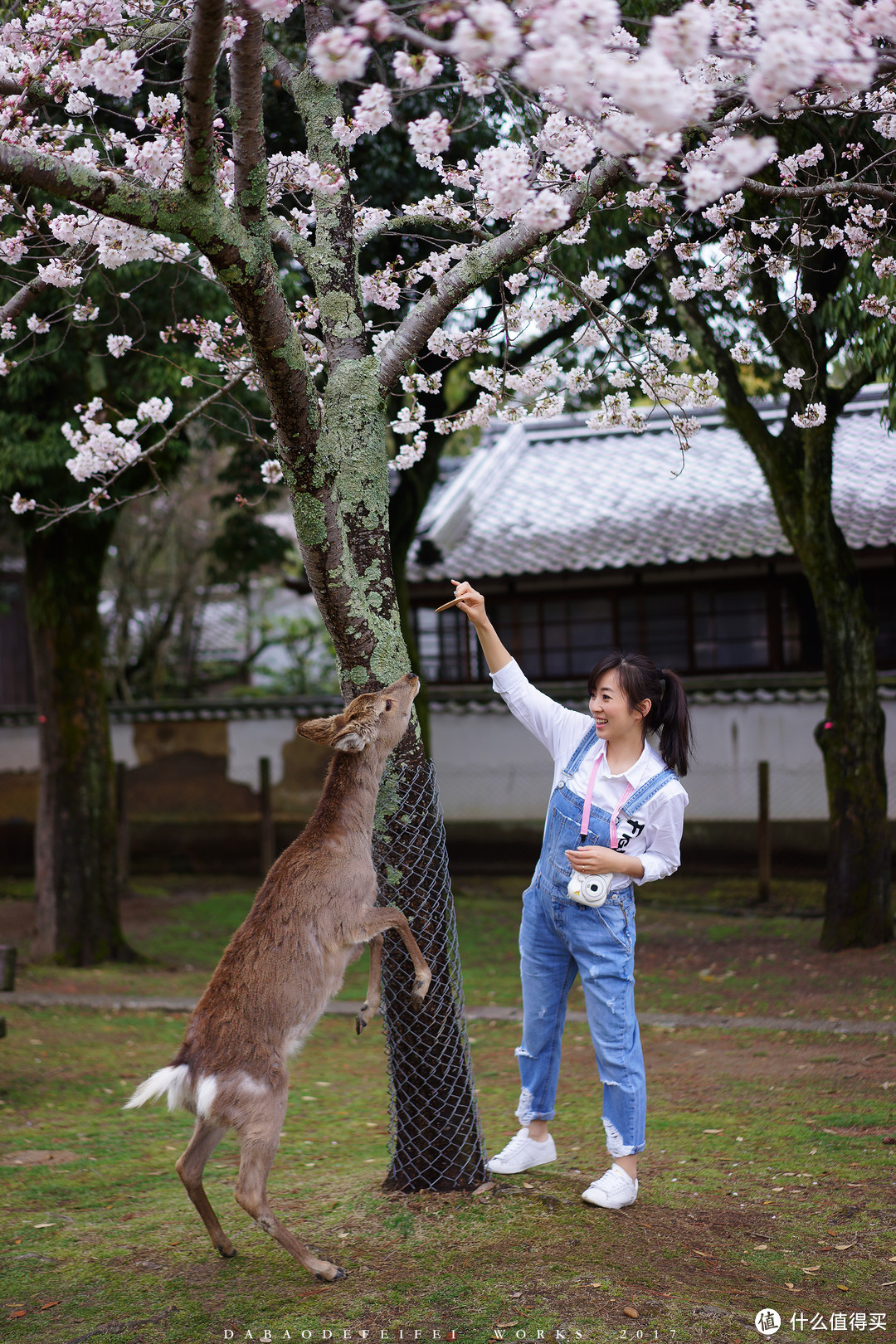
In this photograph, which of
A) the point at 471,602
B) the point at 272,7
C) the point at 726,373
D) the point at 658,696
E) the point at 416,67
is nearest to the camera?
the point at 416,67

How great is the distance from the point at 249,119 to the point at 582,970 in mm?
3064

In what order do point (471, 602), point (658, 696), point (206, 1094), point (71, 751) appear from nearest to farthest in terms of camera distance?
point (206, 1094), point (658, 696), point (471, 602), point (71, 751)

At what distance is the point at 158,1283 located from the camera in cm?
378

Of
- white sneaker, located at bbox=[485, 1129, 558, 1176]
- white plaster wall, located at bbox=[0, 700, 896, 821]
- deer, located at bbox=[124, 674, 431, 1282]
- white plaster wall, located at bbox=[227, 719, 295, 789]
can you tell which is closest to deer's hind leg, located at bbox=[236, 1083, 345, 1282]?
deer, located at bbox=[124, 674, 431, 1282]

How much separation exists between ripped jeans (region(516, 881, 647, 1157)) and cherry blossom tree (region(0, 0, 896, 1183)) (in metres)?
0.39

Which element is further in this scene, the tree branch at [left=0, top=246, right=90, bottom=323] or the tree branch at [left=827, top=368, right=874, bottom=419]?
the tree branch at [left=827, top=368, right=874, bottom=419]

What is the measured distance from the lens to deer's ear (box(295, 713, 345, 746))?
3.99 meters

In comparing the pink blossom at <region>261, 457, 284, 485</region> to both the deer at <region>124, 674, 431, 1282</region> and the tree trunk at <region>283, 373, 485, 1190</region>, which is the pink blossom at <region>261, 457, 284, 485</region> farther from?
the deer at <region>124, 674, 431, 1282</region>

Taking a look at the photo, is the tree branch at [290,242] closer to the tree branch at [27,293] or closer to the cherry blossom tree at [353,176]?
the cherry blossom tree at [353,176]

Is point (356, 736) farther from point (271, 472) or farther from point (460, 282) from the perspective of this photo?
point (271, 472)

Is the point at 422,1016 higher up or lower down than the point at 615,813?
lower down

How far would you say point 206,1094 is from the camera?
3.57 meters

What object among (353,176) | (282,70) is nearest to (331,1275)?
(282,70)

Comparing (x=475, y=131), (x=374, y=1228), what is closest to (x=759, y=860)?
(x=475, y=131)
